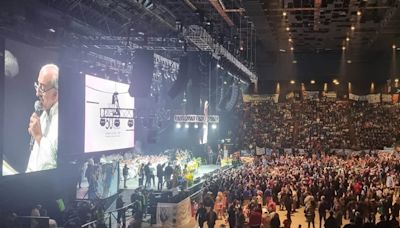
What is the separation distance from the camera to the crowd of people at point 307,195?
46.6 ft

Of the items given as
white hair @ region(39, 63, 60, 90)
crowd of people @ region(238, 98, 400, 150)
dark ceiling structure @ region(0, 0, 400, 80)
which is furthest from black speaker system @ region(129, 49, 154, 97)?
crowd of people @ region(238, 98, 400, 150)

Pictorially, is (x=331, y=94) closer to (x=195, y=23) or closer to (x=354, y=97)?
(x=354, y=97)

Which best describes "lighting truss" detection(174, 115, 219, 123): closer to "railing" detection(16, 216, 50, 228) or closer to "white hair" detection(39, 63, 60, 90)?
"white hair" detection(39, 63, 60, 90)

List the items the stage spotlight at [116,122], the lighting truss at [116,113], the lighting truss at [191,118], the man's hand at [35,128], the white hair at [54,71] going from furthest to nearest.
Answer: the lighting truss at [191,118], the stage spotlight at [116,122], the lighting truss at [116,113], the white hair at [54,71], the man's hand at [35,128]

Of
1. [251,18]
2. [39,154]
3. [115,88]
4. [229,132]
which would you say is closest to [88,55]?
[115,88]

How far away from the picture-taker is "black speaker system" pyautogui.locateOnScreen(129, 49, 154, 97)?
17156mm

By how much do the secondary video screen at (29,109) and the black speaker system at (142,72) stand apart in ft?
11.1

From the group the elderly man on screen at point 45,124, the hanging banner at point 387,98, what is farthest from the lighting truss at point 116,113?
the hanging banner at point 387,98

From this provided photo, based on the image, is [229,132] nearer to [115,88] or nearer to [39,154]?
[115,88]

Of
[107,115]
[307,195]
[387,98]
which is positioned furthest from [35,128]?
[387,98]

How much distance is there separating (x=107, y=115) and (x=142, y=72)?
99.8 inches

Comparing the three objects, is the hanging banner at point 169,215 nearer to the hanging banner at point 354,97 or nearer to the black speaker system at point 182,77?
the black speaker system at point 182,77

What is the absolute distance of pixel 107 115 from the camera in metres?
18.7

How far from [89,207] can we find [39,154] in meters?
1.90
